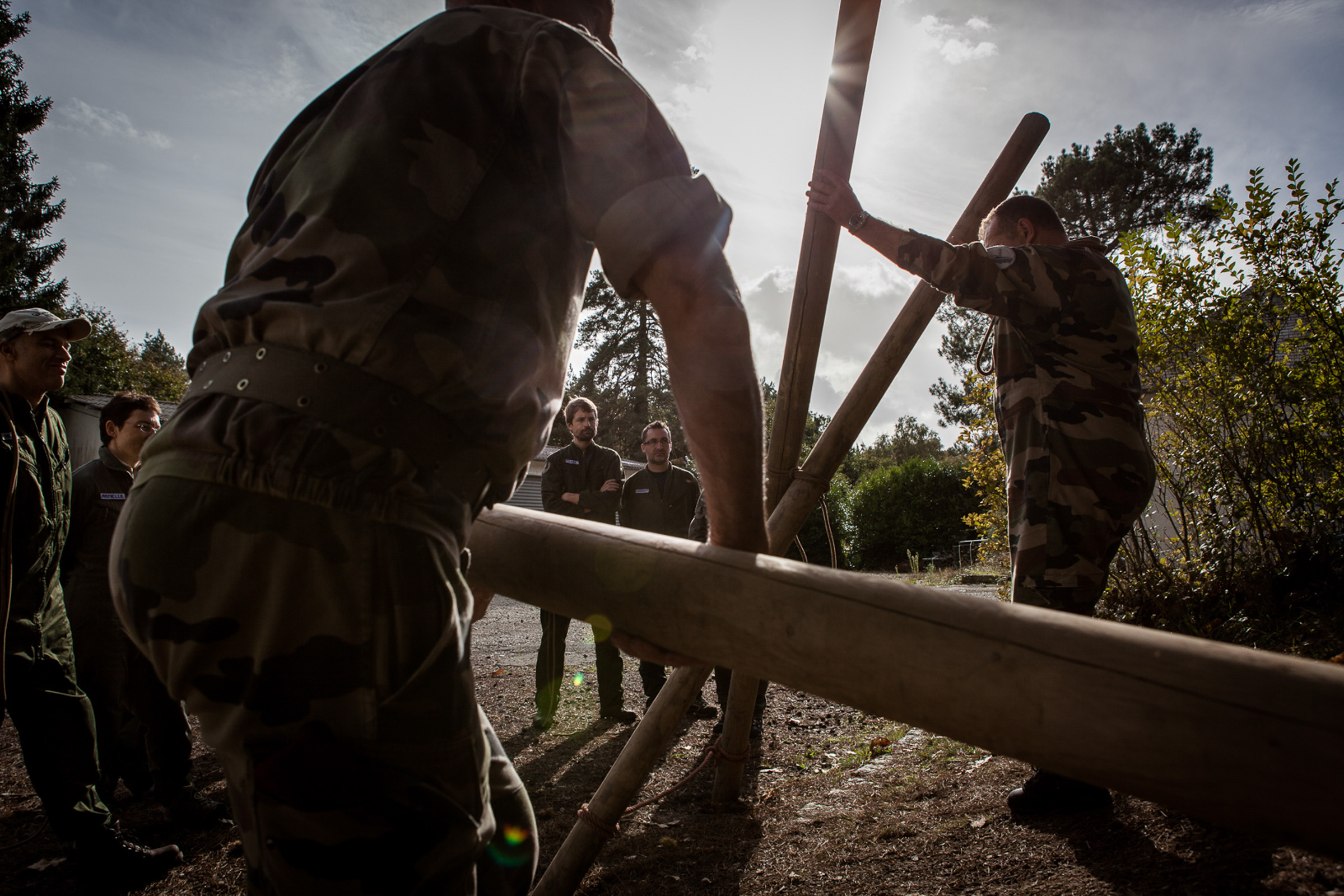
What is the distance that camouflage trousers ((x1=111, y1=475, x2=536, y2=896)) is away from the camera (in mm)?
912

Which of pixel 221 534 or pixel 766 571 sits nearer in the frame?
pixel 221 534

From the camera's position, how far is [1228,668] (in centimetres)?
75

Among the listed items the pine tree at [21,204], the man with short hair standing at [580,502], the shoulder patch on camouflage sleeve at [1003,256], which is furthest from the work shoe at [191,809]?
the pine tree at [21,204]

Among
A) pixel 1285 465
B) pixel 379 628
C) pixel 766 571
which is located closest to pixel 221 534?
pixel 379 628

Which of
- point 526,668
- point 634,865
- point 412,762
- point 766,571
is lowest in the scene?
point 526,668

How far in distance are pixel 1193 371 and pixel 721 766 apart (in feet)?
15.6

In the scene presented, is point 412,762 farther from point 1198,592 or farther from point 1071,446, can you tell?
point 1198,592

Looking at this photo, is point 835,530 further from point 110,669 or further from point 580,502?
point 110,669

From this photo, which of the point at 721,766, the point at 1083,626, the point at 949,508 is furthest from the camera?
the point at 949,508

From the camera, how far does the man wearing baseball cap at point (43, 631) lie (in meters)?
2.83

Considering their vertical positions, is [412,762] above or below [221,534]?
below

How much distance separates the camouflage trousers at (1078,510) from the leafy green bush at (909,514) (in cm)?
2281

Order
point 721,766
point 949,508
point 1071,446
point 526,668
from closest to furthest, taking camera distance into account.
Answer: point 1071,446, point 721,766, point 526,668, point 949,508

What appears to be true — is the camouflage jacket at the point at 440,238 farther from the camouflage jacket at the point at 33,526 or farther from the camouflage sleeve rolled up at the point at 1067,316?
the camouflage jacket at the point at 33,526
